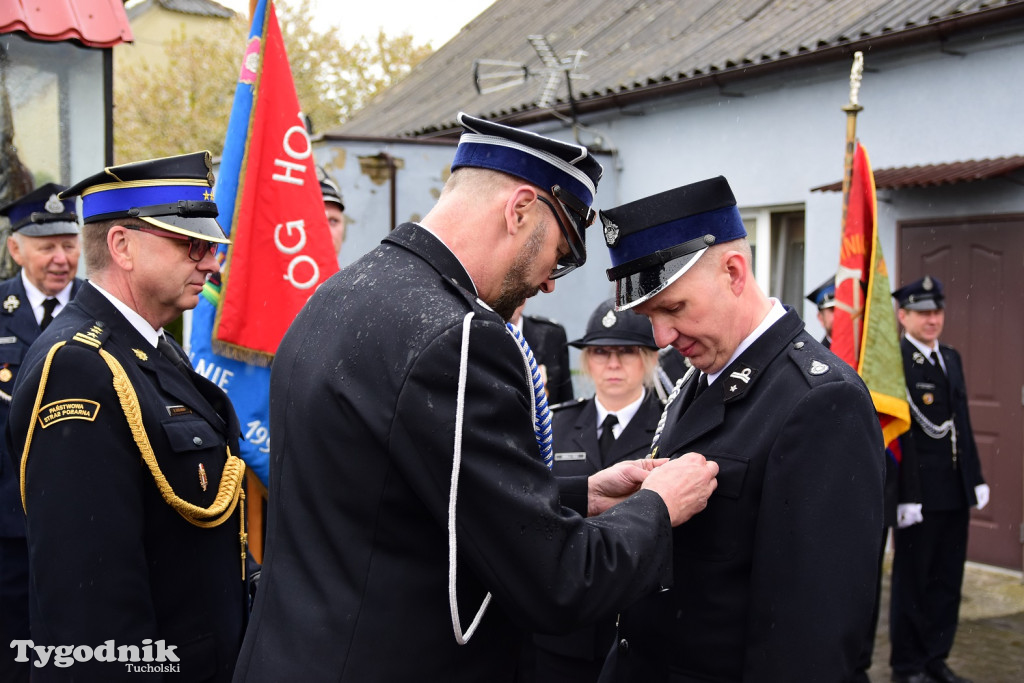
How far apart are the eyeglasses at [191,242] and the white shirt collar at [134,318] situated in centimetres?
20

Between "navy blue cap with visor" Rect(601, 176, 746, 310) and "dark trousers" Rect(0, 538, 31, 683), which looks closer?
"navy blue cap with visor" Rect(601, 176, 746, 310)

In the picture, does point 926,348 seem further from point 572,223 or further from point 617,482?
point 572,223

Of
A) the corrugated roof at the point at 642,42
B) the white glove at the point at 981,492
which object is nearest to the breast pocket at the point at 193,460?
the white glove at the point at 981,492

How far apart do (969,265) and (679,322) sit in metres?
5.77

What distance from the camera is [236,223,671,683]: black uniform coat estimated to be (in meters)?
1.67

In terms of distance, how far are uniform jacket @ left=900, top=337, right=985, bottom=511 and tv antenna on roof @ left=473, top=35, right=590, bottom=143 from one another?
554 centimetres

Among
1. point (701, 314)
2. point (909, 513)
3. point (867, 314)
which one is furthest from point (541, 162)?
point (909, 513)

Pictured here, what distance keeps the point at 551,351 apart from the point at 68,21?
11.0 feet

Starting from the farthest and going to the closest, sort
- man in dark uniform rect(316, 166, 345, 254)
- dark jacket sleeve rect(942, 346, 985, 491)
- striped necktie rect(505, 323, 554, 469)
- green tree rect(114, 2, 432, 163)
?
green tree rect(114, 2, 432, 163) → dark jacket sleeve rect(942, 346, 985, 491) → man in dark uniform rect(316, 166, 345, 254) → striped necktie rect(505, 323, 554, 469)

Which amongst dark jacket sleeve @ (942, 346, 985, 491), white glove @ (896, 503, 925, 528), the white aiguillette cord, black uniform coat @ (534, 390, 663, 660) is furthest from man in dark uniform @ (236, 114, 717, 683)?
dark jacket sleeve @ (942, 346, 985, 491)

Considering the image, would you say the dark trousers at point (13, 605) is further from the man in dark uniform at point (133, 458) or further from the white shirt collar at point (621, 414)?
the white shirt collar at point (621, 414)

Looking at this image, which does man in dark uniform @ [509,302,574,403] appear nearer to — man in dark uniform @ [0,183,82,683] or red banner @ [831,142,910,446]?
red banner @ [831,142,910,446]

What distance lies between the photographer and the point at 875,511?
2021 mm

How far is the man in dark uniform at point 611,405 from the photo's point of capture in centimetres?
398
